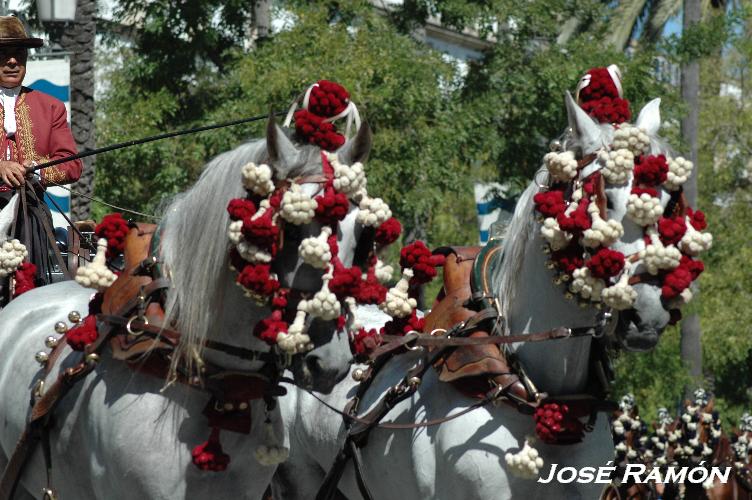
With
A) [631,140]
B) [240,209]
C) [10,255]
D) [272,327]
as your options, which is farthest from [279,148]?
[10,255]

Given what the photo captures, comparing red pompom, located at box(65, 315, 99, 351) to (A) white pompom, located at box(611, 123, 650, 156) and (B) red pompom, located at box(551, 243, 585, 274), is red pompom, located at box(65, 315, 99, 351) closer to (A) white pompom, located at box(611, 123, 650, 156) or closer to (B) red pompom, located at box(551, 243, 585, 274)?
(B) red pompom, located at box(551, 243, 585, 274)

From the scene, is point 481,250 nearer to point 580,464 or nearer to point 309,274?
point 580,464

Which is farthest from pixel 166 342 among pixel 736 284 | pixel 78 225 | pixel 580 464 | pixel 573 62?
pixel 736 284

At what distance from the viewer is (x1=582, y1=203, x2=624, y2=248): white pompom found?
580cm

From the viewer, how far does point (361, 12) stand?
53.5ft

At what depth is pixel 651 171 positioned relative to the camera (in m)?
5.85

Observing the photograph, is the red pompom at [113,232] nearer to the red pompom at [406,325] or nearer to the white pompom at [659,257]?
the red pompom at [406,325]

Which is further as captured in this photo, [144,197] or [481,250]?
[144,197]

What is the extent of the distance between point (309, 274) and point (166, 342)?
30.4 inches

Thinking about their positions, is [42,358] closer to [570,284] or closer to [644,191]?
[570,284]

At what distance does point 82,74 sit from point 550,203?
8532 mm

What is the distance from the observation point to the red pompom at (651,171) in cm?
585

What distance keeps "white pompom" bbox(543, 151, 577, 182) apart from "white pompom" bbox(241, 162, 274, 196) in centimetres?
120

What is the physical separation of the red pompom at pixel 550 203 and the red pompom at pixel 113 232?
181 centimetres
